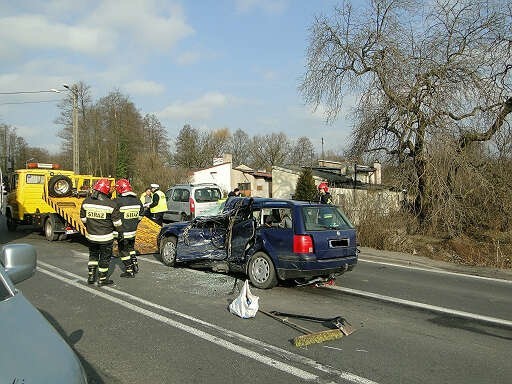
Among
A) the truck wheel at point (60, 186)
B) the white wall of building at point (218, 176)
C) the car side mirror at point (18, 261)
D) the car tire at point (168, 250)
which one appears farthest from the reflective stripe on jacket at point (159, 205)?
the white wall of building at point (218, 176)

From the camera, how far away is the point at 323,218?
Result: 8.19 meters

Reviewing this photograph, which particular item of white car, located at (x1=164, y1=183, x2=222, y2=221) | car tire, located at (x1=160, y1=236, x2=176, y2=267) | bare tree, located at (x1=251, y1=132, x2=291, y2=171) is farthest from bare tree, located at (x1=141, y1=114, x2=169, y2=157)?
car tire, located at (x1=160, y1=236, x2=176, y2=267)

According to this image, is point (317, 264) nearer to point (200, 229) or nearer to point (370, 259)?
point (200, 229)

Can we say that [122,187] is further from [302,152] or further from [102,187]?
[302,152]

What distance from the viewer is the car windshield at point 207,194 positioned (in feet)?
62.7

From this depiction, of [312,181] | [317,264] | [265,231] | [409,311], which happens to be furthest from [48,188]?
[312,181]

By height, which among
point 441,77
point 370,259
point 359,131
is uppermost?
point 441,77

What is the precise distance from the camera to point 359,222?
15781mm

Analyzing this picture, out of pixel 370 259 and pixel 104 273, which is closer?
pixel 104 273

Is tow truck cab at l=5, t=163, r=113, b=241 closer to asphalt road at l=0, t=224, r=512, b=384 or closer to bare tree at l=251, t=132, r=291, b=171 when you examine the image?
asphalt road at l=0, t=224, r=512, b=384

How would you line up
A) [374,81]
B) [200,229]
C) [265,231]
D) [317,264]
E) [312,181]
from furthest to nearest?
1. [312,181]
2. [374,81]
3. [200,229]
4. [265,231]
5. [317,264]

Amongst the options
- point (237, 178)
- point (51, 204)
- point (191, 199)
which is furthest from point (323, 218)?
point (237, 178)

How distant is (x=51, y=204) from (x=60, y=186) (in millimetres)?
648

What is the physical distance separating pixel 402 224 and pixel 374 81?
5.60m
